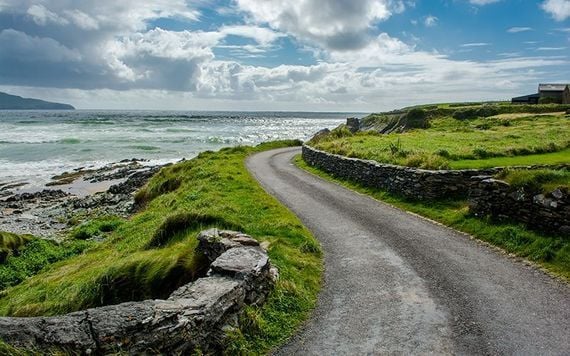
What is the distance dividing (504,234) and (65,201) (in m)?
31.3

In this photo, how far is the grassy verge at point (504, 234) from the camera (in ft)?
37.1

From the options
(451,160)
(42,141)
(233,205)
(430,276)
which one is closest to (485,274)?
(430,276)

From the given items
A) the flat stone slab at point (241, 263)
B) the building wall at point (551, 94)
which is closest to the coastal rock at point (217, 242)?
the flat stone slab at point (241, 263)

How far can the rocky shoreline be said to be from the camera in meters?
26.6

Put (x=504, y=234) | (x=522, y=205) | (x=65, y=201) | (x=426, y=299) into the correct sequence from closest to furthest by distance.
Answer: (x=426, y=299)
(x=504, y=234)
(x=522, y=205)
(x=65, y=201)

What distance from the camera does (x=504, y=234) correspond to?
13.4 meters

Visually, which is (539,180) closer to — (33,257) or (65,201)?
(33,257)

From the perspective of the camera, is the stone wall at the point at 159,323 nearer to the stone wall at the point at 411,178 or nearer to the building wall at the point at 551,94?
the stone wall at the point at 411,178

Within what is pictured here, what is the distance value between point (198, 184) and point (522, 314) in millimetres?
20382

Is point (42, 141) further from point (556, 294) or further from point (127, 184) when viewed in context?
point (556, 294)

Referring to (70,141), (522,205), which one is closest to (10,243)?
(522,205)

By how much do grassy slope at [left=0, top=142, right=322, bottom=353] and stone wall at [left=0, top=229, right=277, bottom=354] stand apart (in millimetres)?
493

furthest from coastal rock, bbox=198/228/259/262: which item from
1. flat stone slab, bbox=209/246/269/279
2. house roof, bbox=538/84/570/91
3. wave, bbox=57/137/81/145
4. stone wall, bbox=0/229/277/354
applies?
house roof, bbox=538/84/570/91

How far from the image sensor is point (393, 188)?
21.2 metres
